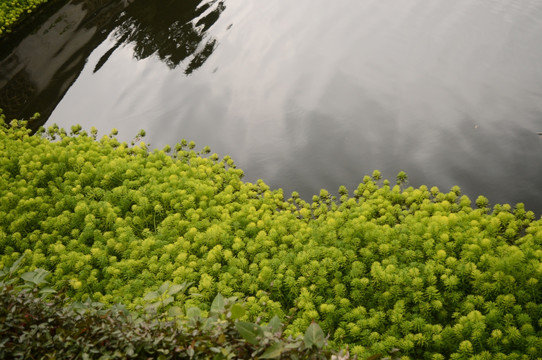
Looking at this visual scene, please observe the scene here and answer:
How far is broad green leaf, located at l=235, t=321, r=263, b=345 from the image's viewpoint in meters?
1.31

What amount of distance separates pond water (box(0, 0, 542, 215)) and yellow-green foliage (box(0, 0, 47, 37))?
47 centimetres

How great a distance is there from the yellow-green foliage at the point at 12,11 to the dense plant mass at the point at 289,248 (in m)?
4.29

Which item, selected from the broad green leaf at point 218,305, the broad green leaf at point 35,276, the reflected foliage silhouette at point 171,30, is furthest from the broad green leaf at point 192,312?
the reflected foliage silhouette at point 171,30

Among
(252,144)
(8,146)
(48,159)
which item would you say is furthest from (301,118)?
(8,146)

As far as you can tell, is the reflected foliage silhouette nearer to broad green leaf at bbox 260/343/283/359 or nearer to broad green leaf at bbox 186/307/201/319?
broad green leaf at bbox 186/307/201/319

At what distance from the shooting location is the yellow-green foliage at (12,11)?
7691 millimetres

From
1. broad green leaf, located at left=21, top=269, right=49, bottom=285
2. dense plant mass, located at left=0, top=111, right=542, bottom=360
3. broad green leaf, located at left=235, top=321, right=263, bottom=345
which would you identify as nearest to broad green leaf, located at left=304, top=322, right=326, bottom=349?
broad green leaf, located at left=235, top=321, right=263, bottom=345

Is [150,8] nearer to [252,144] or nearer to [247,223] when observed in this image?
[252,144]

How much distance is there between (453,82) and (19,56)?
7.36m

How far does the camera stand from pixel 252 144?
5.39 m

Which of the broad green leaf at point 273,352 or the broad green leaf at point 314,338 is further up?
the broad green leaf at point 314,338

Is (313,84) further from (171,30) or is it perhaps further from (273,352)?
(273,352)

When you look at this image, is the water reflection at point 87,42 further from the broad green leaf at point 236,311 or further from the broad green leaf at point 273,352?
the broad green leaf at point 273,352

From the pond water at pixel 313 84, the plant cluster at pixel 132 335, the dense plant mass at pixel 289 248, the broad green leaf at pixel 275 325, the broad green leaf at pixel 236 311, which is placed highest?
the pond water at pixel 313 84
